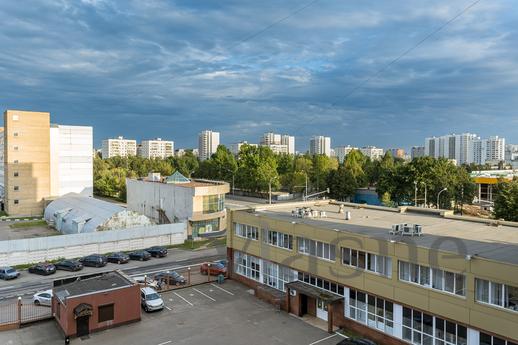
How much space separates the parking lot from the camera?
74.1 feet

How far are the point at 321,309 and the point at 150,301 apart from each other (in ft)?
36.9

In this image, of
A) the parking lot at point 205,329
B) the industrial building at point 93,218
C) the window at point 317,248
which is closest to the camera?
the parking lot at point 205,329

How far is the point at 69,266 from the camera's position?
1439 inches

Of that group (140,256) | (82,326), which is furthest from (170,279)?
(82,326)

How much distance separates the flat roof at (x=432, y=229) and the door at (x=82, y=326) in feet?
47.7

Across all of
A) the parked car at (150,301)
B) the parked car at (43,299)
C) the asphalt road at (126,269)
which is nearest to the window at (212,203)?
the asphalt road at (126,269)

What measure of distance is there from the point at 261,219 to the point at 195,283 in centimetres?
799

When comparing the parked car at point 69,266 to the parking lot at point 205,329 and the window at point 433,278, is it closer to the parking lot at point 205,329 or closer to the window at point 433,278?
the parking lot at point 205,329

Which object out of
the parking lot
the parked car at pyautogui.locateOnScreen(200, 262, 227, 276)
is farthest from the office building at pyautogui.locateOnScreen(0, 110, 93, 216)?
the parking lot

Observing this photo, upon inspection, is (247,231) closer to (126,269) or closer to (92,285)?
(92,285)

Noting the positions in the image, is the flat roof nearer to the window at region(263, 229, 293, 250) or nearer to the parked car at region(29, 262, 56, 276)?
the window at region(263, 229, 293, 250)

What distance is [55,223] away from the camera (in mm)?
57812

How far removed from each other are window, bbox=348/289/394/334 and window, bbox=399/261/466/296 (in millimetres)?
2073

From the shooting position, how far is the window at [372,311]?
21609 millimetres
